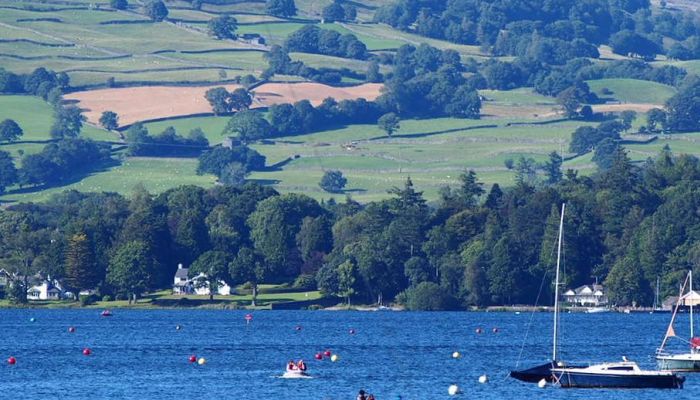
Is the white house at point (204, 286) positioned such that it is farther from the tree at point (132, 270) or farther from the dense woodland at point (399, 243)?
the tree at point (132, 270)

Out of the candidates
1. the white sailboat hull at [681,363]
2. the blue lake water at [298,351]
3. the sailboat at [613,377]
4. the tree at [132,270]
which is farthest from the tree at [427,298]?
the sailboat at [613,377]

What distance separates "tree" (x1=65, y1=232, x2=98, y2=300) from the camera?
17475 centimetres

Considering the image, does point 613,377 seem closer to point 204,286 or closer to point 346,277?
point 346,277

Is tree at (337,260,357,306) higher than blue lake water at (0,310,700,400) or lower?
lower

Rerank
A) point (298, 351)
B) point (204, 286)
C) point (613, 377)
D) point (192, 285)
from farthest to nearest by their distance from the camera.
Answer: point (192, 285)
point (204, 286)
point (298, 351)
point (613, 377)

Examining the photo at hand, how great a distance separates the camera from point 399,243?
179 metres

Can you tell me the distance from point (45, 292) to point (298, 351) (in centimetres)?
7379

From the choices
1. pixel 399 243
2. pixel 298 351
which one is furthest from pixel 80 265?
pixel 298 351

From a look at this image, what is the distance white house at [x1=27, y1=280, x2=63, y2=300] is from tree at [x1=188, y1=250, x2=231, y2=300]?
14.3m

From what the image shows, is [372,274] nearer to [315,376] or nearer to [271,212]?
[271,212]

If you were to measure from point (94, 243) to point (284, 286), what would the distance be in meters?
18.5

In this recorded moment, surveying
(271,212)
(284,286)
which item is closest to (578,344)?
(284,286)

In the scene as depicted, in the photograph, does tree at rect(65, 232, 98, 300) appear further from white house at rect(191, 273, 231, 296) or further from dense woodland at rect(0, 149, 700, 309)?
white house at rect(191, 273, 231, 296)

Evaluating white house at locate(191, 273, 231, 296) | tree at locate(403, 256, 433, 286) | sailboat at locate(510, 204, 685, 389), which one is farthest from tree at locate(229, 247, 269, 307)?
sailboat at locate(510, 204, 685, 389)
